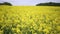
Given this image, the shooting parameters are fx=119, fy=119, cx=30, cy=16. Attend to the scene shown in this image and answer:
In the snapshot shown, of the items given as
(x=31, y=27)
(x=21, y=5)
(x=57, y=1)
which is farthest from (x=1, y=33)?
(x=57, y=1)

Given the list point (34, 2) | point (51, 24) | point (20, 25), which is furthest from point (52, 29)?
point (34, 2)

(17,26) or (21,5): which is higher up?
(21,5)

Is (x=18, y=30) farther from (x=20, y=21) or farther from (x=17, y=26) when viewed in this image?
(x=20, y=21)

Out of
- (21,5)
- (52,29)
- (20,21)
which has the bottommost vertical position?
(52,29)

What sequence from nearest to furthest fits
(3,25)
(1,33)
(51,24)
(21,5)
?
1. (1,33)
2. (3,25)
3. (51,24)
4. (21,5)

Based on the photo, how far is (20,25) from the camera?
1.20m

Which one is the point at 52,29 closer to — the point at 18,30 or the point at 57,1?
the point at 18,30

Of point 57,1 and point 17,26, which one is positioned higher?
point 57,1

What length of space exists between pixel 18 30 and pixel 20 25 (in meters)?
0.12

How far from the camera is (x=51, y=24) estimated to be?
1.28 metres

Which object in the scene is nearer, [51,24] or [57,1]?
[51,24]

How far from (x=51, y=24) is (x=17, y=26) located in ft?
1.22

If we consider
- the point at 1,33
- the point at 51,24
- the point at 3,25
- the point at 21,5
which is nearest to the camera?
the point at 1,33

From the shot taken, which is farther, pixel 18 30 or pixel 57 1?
pixel 57 1
